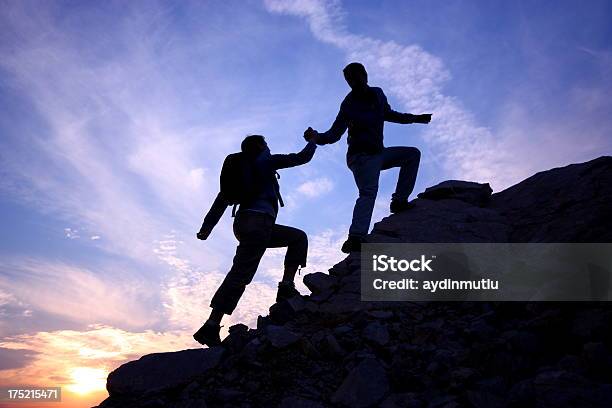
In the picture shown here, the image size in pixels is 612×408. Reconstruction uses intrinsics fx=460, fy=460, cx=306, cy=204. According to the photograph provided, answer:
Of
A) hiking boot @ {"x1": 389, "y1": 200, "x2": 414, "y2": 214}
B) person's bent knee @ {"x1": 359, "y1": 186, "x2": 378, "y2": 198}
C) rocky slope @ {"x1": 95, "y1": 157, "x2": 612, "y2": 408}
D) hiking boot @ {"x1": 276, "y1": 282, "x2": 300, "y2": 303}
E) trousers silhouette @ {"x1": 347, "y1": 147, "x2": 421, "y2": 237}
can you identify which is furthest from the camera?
hiking boot @ {"x1": 389, "y1": 200, "x2": 414, "y2": 214}

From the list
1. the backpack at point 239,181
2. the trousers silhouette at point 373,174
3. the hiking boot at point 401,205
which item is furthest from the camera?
the hiking boot at point 401,205

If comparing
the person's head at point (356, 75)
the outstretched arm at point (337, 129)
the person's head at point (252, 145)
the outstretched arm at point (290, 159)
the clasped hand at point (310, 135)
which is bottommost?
the outstretched arm at point (290, 159)

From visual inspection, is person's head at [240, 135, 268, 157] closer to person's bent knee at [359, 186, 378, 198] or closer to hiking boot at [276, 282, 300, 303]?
person's bent knee at [359, 186, 378, 198]

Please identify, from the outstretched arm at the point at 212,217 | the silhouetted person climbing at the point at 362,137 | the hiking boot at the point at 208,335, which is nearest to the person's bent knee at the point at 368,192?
the silhouetted person climbing at the point at 362,137

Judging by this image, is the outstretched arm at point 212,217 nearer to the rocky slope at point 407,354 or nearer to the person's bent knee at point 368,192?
the rocky slope at point 407,354

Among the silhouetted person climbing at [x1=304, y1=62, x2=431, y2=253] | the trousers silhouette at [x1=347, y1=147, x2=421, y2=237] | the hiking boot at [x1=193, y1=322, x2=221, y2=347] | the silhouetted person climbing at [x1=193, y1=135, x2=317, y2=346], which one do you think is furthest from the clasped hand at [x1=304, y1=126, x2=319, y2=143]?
the hiking boot at [x1=193, y1=322, x2=221, y2=347]

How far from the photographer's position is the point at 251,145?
7.13 metres

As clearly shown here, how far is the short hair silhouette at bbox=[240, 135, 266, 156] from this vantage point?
23.3 feet

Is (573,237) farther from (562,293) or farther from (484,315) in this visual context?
(484,315)

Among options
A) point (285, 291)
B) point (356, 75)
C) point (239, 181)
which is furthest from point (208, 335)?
point (356, 75)

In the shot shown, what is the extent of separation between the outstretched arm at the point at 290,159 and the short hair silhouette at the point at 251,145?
27cm

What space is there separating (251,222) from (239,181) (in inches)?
24.9

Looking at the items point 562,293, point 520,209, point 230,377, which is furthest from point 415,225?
point 230,377

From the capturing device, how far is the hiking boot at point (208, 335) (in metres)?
6.28
